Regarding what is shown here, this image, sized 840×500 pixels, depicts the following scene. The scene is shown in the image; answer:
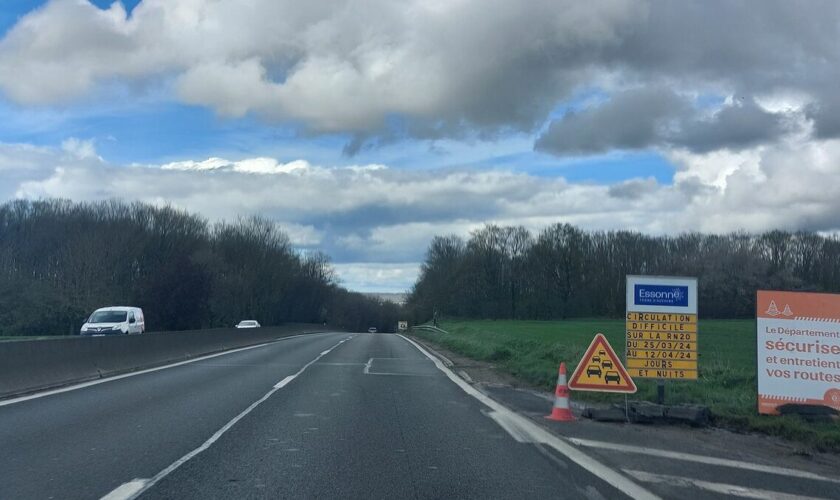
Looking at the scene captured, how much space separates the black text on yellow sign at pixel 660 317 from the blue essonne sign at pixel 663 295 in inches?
7.1

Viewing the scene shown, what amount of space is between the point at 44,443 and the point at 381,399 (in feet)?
22.9

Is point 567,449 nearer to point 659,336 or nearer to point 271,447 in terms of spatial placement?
point 271,447

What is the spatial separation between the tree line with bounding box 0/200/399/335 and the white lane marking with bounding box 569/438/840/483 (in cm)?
5233

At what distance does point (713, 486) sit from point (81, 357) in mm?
16379

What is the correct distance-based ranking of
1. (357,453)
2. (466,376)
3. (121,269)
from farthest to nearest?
(121,269) < (466,376) < (357,453)

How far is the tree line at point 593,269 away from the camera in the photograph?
123 ft

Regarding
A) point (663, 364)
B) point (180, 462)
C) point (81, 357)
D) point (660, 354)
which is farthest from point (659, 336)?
point (81, 357)

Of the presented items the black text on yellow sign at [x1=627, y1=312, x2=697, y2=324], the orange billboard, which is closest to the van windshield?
the black text on yellow sign at [x1=627, y1=312, x2=697, y2=324]

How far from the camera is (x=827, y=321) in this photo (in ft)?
41.6

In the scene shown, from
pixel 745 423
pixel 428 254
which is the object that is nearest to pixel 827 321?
pixel 745 423

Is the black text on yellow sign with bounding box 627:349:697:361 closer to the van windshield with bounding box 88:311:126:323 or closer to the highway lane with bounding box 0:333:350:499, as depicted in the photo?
the highway lane with bounding box 0:333:350:499

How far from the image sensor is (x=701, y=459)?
32.5 feet

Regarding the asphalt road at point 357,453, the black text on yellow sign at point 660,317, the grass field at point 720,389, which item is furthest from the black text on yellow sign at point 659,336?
the asphalt road at point 357,453

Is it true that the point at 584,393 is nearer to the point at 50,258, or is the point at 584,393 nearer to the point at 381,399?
the point at 381,399
